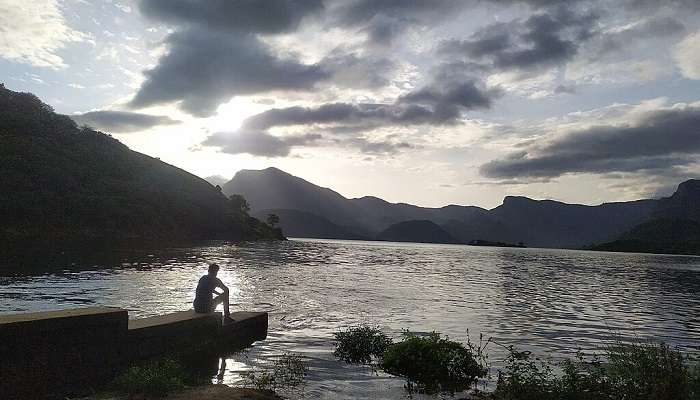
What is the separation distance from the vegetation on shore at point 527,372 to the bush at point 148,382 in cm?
704

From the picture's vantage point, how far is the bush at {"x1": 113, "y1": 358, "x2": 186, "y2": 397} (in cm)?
1138

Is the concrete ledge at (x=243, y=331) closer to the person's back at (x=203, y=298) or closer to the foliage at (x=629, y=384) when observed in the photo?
the person's back at (x=203, y=298)

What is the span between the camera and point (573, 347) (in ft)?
77.8

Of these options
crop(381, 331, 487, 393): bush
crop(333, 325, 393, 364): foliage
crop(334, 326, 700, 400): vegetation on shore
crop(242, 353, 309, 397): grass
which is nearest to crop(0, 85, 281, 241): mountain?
Result: crop(333, 325, 393, 364): foliage

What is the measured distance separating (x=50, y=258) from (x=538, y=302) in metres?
56.5

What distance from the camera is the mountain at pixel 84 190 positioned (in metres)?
103

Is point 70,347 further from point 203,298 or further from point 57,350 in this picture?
point 203,298

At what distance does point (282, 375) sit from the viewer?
1509cm

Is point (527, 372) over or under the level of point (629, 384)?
under

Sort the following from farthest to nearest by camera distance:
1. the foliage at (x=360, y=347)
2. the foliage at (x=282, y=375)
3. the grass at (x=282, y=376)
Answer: the foliage at (x=360, y=347), the foliage at (x=282, y=375), the grass at (x=282, y=376)


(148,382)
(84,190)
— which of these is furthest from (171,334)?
(84,190)

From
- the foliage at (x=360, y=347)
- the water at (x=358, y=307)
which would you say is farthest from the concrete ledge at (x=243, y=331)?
the foliage at (x=360, y=347)

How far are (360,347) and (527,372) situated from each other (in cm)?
658

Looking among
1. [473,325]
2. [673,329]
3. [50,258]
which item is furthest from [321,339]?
[50,258]
